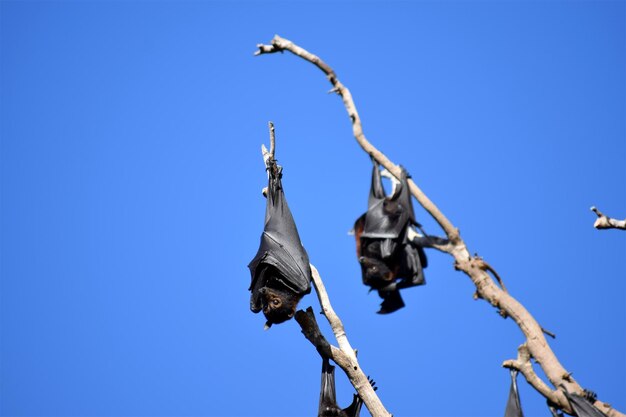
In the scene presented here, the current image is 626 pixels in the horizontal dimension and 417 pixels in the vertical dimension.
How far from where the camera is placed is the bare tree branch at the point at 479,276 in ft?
32.9

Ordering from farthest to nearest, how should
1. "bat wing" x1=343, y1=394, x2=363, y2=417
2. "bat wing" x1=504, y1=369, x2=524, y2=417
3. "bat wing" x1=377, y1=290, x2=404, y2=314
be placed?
"bat wing" x1=377, y1=290, x2=404, y2=314 → "bat wing" x1=504, y1=369, x2=524, y2=417 → "bat wing" x1=343, y1=394, x2=363, y2=417

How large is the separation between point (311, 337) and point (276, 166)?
204 cm

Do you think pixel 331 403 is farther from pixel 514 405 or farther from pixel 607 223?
pixel 607 223

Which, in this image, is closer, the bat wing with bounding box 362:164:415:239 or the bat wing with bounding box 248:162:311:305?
the bat wing with bounding box 248:162:311:305

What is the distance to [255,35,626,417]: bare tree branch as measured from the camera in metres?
10.0

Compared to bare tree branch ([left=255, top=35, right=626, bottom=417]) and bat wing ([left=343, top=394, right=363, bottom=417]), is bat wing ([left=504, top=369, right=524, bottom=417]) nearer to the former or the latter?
bat wing ([left=343, top=394, right=363, bottom=417])

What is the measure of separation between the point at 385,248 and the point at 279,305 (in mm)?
4895

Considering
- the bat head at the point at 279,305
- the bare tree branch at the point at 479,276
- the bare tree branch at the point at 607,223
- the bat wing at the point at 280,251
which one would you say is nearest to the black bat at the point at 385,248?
the bat wing at the point at 280,251

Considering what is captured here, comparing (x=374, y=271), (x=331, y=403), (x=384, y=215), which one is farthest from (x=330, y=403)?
(x=374, y=271)

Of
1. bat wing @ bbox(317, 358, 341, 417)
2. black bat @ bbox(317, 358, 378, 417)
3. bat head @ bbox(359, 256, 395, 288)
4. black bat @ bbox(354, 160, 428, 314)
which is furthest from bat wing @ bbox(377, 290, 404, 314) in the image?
bat wing @ bbox(317, 358, 341, 417)

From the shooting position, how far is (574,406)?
32.4 ft

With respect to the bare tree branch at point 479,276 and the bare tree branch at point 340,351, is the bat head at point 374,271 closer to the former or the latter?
the bare tree branch at point 479,276

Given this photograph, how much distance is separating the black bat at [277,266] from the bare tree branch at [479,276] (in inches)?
44.4

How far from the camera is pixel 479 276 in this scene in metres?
10.7
